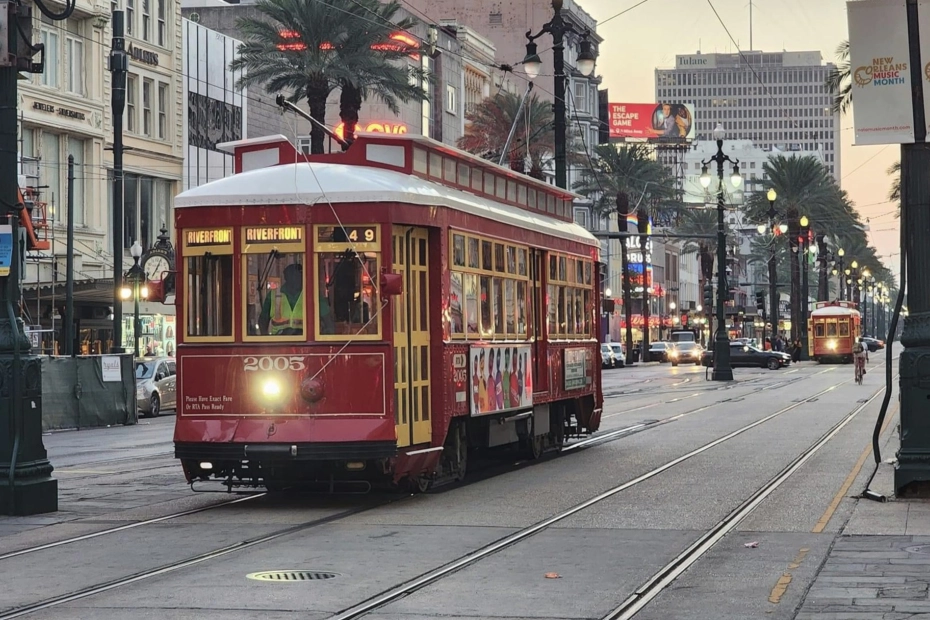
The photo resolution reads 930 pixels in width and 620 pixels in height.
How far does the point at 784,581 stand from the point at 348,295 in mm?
6315

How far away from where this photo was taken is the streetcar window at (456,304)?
17.3 m

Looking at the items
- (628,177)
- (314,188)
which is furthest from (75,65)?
(314,188)

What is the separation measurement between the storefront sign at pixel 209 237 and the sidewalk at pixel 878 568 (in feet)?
22.2

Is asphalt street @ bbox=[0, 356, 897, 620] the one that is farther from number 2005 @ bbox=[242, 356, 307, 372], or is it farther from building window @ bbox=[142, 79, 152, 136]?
building window @ bbox=[142, 79, 152, 136]

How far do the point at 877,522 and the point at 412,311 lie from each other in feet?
17.3

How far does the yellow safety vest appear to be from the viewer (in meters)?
15.8

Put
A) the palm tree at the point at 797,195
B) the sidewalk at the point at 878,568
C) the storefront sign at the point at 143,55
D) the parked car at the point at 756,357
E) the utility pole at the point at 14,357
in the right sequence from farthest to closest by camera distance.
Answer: the palm tree at the point at 797,195, the parked car at the point at 756,357, the storefront sign at the point at 143,55, the utility pole at the point at 14,357, the sidewalk at the point at 878,568

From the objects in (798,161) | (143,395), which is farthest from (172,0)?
(798,161)

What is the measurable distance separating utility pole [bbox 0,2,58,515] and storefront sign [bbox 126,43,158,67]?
43.6 m

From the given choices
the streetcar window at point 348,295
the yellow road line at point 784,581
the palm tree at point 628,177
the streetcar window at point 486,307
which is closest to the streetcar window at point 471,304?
the streetcar window at point 486,307

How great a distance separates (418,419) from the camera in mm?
16484

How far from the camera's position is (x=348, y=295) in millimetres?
15828

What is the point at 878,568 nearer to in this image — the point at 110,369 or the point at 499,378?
the point at 499,378

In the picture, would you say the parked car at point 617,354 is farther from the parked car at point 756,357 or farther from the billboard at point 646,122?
the billboard at point 646,122
